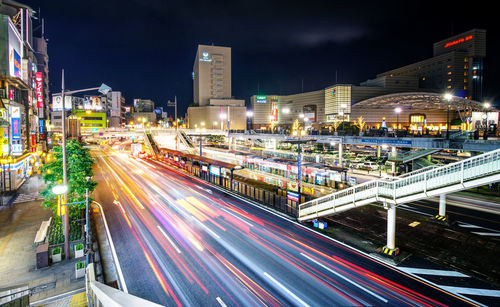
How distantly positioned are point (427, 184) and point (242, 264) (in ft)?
40.6

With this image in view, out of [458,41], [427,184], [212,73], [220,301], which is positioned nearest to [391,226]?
[427,184]

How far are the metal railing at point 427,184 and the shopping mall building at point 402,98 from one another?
7455cm

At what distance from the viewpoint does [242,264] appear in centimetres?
1598

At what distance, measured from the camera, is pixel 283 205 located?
26250 mm

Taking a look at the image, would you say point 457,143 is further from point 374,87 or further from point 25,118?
point 374,87

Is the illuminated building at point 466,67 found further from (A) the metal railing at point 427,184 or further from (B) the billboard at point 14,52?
(B) the billboard at point 14,52

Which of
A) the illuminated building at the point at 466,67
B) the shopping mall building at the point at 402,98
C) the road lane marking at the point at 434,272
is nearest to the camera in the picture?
the road lane marking at the point at 434,272

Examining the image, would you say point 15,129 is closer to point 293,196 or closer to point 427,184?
point 293,196

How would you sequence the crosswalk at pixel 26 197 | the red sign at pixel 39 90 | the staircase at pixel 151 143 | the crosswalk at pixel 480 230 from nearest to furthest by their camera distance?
1. the crosswalk at pixel 480 230
2. the crosswalk at pixel 26 197
3. the red sign at pixel 39 90
4. the staircase at pixel 151 143

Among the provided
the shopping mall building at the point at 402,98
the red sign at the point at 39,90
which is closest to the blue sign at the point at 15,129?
the red sign at the point at 39,90

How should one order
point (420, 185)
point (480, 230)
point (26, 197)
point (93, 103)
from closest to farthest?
point (420, 185), point (480, 230), point (26, 197), point (93, 103)

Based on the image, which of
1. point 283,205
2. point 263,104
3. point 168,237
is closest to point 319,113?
point 263,104

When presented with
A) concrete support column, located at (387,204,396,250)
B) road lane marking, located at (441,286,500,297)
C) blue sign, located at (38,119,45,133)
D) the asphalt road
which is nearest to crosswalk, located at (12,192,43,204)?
the asphalt road

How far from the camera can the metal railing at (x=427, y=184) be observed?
13516 millimetres
